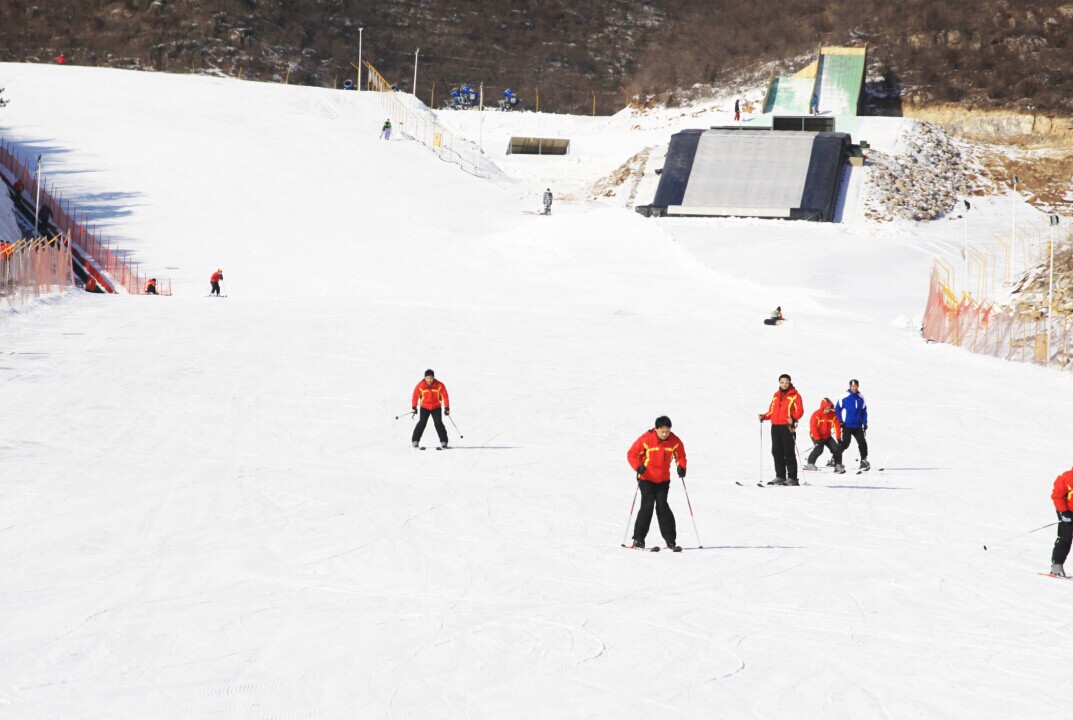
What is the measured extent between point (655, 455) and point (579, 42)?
8831cm

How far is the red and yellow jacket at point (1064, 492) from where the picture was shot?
10.7 m

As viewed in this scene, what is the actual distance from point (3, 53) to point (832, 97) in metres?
52.2

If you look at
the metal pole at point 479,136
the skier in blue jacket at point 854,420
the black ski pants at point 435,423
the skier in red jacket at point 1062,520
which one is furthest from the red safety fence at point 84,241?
the skier in red jacket at point 1062,520

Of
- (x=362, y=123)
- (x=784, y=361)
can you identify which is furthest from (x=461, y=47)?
(x=784, y=361)

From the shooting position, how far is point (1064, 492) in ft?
35.2

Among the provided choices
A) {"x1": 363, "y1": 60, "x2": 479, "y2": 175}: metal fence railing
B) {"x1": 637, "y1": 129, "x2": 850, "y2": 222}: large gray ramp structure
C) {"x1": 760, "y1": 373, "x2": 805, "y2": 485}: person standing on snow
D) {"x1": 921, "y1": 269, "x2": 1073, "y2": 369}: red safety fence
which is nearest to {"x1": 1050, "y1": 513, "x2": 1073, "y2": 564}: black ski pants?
{"x1": 760, "y1": 373, "x2": 805, "y2": 485}: person standing on snow

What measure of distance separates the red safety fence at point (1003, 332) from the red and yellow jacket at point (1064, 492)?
15483 millimetres

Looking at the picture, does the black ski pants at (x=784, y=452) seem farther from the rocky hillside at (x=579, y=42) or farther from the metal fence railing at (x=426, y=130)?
the rocky hillside at (x=579, y=42)

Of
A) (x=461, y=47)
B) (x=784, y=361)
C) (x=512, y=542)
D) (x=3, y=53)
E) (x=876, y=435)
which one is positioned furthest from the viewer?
(x=461, y=47)

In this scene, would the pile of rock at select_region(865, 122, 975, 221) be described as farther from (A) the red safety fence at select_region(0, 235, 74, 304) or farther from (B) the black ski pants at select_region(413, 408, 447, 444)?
(B) the black ski pants at select_region(413, 408, 447, 444)

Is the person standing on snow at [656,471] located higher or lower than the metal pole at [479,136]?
lower

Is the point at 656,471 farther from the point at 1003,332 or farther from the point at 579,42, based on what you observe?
the point at 579,42

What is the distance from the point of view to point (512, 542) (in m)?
11.6

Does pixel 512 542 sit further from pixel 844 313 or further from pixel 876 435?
pixel 844 313
